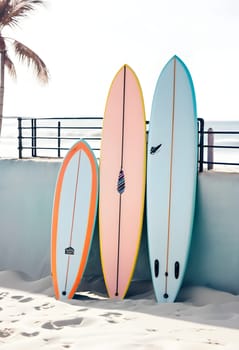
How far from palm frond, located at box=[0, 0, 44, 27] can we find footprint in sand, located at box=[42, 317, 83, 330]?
19.3 ft

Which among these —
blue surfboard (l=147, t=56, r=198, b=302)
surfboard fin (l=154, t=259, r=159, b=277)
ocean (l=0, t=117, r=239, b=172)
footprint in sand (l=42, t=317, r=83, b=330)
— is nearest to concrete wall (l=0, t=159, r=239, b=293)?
blue surfboard (l=147, t=56, r=198, b=302)

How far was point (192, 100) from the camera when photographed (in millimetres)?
5816

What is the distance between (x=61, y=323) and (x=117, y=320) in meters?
0.44

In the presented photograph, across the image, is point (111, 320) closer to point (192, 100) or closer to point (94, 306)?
point (94, 306)

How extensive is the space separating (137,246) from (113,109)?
160 centimetres

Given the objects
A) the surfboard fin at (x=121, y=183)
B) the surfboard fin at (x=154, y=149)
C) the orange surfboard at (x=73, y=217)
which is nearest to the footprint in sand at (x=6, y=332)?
the orange surfboard at (x=73, y=217)

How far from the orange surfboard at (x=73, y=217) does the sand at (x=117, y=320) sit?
0.23 meters

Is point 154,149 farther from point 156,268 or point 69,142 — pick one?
point 69,142

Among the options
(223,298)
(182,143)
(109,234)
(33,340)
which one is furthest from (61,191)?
(33,340)

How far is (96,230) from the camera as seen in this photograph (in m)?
6.36

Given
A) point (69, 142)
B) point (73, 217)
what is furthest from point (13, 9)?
point (69, 142)

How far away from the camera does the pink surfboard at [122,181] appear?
591 cm

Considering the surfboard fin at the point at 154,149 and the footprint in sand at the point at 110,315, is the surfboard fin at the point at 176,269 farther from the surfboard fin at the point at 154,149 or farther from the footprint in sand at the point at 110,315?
the surfboard fin at the point at 154,149

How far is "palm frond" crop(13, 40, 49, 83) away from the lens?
28.9ft
